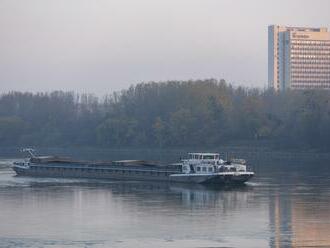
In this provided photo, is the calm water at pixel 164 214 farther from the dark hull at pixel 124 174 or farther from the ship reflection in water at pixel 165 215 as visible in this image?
the dark hull at pixel 124 174

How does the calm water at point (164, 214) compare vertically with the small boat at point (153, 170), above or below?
below

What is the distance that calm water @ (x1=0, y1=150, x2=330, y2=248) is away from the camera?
123ft

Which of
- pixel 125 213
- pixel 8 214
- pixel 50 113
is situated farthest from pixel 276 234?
pixel 50 113

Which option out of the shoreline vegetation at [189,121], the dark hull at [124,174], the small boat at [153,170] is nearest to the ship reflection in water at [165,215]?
the dark hull at [124,174]

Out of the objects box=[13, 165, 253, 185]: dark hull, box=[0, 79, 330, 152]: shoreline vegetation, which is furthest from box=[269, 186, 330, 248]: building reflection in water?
box=[0, 79, 330, 152]: shoreline vegetation

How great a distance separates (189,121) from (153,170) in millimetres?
69796

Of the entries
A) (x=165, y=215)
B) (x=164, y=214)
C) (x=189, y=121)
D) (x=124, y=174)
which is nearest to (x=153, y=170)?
(x=124, y=174)

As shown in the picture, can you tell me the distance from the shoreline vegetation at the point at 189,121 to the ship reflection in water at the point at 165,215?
59.5m

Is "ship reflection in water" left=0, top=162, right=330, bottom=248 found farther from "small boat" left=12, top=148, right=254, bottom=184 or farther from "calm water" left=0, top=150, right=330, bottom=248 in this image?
"small boat" left=12, top=148, right=254, bottom=184

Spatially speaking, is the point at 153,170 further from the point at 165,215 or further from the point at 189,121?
the point at 189,121

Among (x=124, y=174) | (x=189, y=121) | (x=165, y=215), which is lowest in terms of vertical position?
(x=165, y=215)

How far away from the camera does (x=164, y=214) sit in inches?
1849

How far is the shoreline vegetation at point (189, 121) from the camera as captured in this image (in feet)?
424

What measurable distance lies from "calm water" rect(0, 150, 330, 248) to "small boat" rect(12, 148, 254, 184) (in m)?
1.55
